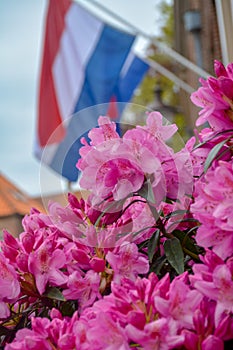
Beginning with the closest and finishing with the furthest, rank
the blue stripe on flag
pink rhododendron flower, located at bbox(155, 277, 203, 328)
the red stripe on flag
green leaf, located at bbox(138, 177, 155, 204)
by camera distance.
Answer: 1. pink rhododendron flower, located at bbox(155, 277, 203, 328)
2. green leaf, located at bbox(138, 177, 155, 204)
3. the blue stripe on flag
4. the red stripe on flag

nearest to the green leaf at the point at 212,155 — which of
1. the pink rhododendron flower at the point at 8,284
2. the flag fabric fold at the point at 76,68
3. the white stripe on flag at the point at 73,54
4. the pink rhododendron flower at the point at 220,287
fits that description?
the pink rhododendron flower at the point at 220,287

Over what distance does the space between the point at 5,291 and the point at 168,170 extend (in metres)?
0.19

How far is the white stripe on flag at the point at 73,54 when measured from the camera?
16.8ft

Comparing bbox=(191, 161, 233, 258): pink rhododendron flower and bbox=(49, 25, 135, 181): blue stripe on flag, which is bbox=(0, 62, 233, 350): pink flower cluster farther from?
bbox=(49, 25, 135, 181): blue stripe on flag

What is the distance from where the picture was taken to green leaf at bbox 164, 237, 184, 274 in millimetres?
546

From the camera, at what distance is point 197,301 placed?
0.47 meters

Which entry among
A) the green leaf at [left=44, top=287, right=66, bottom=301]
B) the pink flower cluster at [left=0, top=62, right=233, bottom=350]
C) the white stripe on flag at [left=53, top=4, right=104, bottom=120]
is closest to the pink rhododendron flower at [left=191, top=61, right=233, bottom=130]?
the pink flower cluster at [left=0, top=62, right=233, bottom=350]

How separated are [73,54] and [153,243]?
15.8 feet

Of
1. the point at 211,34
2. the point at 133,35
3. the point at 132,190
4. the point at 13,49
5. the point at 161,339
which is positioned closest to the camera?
the point at 161,339

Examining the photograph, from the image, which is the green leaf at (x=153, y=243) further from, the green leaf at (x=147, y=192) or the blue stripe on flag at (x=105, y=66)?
the blue stripe on flag at (x=105, y=66)

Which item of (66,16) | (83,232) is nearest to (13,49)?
(66,16)

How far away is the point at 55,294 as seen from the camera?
58 cm

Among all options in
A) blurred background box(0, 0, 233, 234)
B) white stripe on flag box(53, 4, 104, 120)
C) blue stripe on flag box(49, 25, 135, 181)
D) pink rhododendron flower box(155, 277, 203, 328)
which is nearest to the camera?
pink rhododendron flower box(155, 277, 203, 328)

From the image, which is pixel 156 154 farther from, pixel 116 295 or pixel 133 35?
pixel 133 35
